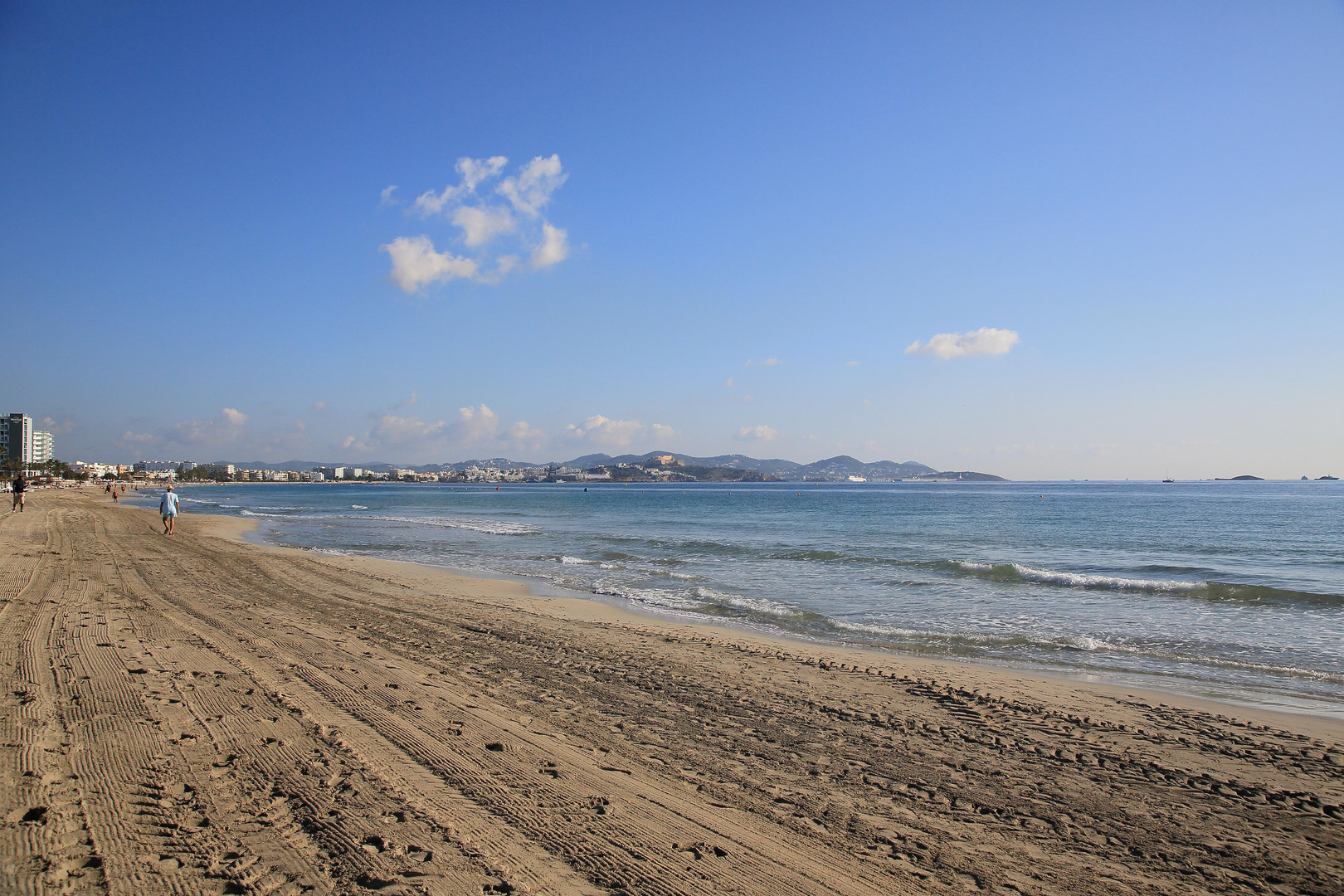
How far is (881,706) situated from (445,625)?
6710 millimetres

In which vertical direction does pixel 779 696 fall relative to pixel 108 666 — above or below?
below

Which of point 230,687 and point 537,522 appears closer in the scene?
point 230,687

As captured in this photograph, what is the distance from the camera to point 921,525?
3994 centimetres

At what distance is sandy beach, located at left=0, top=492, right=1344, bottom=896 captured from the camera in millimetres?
3336

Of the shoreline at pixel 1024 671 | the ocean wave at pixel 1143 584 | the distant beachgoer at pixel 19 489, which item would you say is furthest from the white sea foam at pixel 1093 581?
the distant beachgoer at pixel 19 489

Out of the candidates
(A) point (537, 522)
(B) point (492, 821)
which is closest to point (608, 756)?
(B) point (492, 821)

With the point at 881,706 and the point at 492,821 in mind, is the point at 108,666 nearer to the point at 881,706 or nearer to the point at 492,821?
the point at 492,821

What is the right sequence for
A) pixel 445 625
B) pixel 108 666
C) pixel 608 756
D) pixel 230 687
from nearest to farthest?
pixel 608 756 < pixel 230 687 < pixel 108 666 < pixel 445 625

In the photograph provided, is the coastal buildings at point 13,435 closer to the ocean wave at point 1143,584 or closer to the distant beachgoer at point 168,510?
the distant beachgoer at point 168,510

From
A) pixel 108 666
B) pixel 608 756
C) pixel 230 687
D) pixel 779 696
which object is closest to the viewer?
pixel 608 756

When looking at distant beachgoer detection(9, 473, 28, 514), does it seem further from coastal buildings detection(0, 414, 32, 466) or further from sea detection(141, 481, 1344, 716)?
coastal buildings detection(0, 414, 32, 466)

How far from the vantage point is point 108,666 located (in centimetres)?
640

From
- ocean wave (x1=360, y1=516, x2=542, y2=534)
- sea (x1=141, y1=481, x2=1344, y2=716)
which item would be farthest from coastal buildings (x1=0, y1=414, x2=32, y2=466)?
sea (x1=141, y1=481, x2=1344, y2=716)

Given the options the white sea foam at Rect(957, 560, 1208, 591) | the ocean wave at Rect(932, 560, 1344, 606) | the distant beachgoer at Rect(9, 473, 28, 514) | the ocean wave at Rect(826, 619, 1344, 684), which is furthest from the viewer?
the distant beachgoer at Rect(9, 473, 28, 514)
